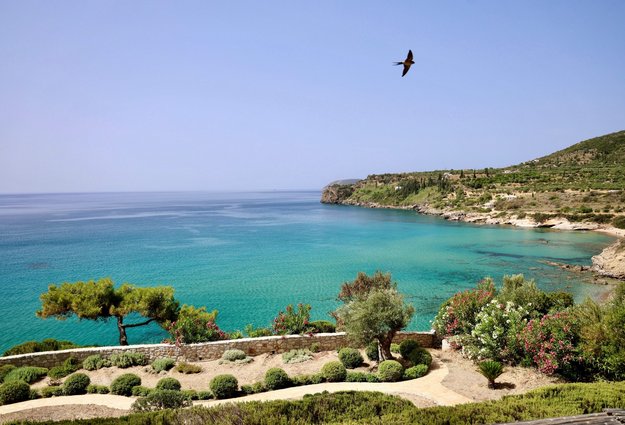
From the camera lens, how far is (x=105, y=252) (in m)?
58.3

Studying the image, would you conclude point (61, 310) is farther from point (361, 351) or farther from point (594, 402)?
point (594, 402)

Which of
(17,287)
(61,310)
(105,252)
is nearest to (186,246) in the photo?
(105,252)

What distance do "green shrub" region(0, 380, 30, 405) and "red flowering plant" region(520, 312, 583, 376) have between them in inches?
809

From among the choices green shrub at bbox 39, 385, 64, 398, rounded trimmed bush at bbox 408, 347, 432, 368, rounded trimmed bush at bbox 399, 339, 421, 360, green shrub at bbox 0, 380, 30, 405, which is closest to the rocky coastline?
rounded trimmed bush at bbox 399, 339, 421, 360

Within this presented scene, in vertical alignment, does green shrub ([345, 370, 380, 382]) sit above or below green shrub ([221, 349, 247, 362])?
above

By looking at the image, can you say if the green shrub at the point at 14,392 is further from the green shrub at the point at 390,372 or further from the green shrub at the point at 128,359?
the green shrub at the point at 390,372

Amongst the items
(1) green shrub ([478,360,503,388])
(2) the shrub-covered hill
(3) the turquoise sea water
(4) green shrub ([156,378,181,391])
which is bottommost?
(3) the turquoise sea water

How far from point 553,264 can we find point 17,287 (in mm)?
58950

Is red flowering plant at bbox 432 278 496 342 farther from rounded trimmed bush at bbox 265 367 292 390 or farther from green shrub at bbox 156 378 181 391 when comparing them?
green shrub at bbox 156 378 181 391

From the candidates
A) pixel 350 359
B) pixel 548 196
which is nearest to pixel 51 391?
pixel 350 359

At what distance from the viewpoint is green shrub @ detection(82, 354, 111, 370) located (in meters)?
18.4

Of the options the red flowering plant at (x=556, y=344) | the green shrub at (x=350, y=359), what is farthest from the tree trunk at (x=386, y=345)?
the red flowering plant at (x=556, y=344)

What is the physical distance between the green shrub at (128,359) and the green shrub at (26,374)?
3.03 metres

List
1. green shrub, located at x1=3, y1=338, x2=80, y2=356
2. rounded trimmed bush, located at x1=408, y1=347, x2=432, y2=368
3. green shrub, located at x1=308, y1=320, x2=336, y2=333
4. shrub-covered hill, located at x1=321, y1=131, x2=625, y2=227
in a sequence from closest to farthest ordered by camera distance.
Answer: rounded trimmed bush, located at x1=408, y1=347, x2=432, y2=368, green shrub, located at x1=3, y1=338, x2=80, y2=356, green shrub, located at x1=308, y1=320, x2=336, y2=333, shrub-covered hill, located at x1=321, y1=131, x2=625, y2=227
